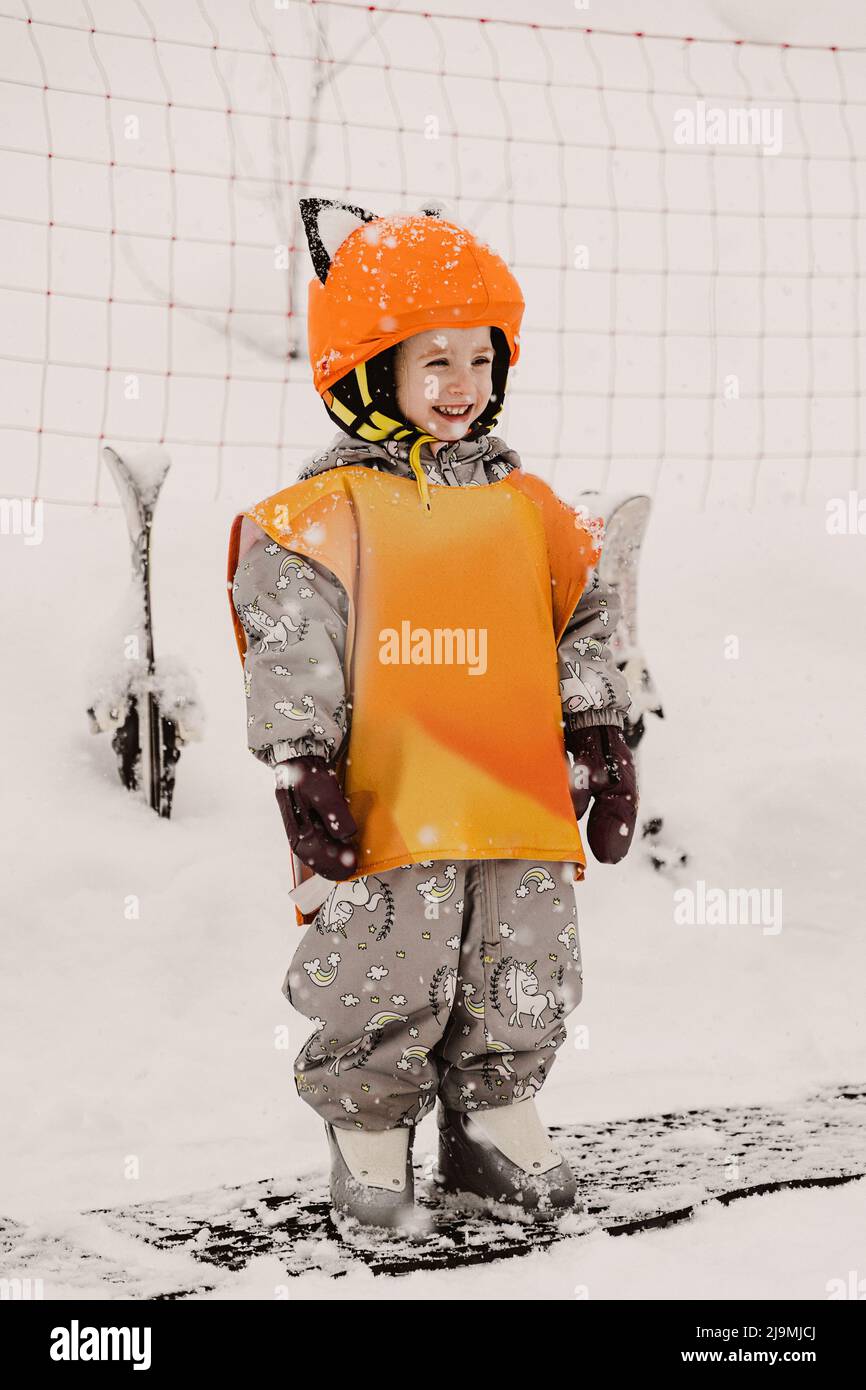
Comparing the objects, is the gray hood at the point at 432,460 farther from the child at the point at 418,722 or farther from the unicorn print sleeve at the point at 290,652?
the unicorn print sleeve at the point at 290,652

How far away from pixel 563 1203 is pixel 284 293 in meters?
6.71

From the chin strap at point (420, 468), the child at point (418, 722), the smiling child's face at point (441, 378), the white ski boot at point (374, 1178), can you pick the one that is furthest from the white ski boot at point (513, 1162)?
the smiling child's face at point (441, 378)

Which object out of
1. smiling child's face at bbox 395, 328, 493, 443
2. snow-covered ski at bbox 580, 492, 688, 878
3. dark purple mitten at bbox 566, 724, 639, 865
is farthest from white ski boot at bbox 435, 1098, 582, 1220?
snow-covered ski at bbox 580, 492, 688, 878

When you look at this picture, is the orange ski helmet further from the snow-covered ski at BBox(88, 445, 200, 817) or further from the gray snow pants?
the snow-covered ski at BBox(88, 445, 200, 817)

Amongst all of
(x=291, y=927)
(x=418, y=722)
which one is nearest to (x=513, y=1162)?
(x=418, y=722)

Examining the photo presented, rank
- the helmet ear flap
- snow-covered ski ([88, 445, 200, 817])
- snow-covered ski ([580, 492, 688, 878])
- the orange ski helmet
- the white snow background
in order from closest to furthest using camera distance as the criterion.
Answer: the orange ski helmet
the helmet ear flap
the white snow background
snow-covered ski ([88, 445, 200, 817])
snow-covered ski ([580, 492, 688, 878])

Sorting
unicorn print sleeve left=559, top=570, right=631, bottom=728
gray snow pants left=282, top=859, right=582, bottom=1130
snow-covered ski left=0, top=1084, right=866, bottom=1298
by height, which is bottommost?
snow-covered ski left=0, top=1084, right=866, bottom=1298

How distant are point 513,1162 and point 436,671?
79cm

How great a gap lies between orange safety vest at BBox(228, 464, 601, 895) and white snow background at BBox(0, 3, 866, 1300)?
63cm

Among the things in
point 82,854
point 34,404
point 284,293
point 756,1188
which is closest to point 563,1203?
point 756,1188

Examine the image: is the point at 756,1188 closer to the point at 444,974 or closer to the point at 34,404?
the point at 444,974

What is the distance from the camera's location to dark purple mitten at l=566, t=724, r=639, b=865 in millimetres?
2322

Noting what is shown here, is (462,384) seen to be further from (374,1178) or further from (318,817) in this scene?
(374,1178)

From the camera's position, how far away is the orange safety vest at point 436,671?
2139mm
